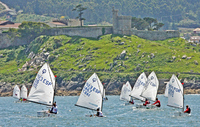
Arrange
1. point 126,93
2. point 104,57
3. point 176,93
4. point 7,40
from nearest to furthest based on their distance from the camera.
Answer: point 176,93, point 126,93, point 104,57, point 7,40

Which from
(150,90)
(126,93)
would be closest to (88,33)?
(126,93)

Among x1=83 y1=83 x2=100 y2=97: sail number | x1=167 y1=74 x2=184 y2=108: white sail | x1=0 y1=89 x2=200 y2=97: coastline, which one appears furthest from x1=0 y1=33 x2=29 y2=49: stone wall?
x1=83 y1=83 x2=100 y2=97: sail number

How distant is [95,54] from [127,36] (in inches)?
644

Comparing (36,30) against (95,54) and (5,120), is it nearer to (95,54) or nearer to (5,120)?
(95,54)

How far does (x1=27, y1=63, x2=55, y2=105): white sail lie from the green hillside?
8544cm

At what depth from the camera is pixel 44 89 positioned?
6919 centimetres

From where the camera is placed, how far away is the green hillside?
158 meters

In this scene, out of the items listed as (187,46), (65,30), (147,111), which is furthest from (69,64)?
(147,111)

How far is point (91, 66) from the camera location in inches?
6412

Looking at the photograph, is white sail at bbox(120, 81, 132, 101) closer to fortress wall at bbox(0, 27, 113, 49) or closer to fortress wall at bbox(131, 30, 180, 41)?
fortress wall at bbox(131, 30, 180, 41)

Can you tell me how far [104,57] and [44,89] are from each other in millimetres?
100153

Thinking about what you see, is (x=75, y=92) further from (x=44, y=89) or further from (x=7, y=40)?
(x=44, y=89)

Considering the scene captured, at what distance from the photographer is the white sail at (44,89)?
6900 cm

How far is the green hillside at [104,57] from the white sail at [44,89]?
85.4m
